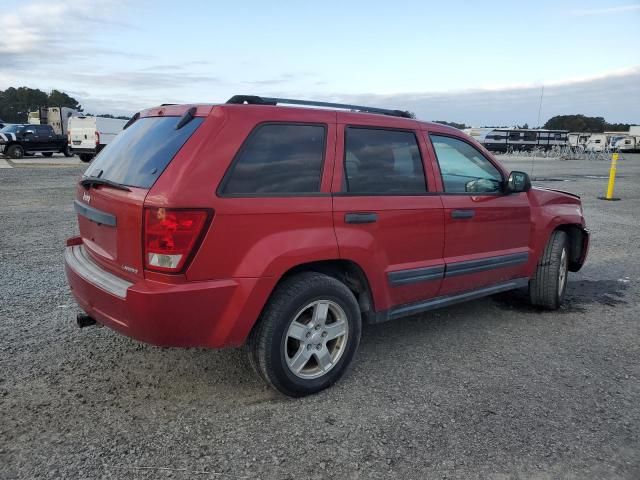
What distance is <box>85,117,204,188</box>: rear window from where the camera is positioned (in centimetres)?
294

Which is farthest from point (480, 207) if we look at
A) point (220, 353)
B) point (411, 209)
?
point (220, 353)

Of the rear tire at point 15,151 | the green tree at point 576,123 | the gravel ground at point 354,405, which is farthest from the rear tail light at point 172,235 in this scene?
the green tree at point 576,123

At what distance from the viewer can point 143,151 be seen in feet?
10.3

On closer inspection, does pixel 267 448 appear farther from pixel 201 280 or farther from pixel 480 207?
pixel 480 207

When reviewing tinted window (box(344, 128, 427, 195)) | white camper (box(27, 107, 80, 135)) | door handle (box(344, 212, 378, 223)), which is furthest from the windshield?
door handle (box(344, 212, 378, 223))

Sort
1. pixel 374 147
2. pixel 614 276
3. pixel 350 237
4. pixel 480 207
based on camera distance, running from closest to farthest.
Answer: pixel 350 237, pixel 374 147, pixel 480 207, pixel 614 276

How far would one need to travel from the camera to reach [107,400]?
3.14 meters

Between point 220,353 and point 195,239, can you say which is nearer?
point 195,239

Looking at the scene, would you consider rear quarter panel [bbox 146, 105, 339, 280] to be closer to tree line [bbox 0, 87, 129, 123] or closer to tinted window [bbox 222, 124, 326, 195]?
tinted window [bbox 222, 124, 326, 195]

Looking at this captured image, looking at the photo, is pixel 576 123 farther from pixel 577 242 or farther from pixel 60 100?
pixel 577 242

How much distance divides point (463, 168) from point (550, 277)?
147 centimetres

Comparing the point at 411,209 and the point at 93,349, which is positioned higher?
the point at 411,209

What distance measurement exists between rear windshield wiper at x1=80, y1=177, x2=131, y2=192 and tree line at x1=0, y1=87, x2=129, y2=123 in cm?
10240

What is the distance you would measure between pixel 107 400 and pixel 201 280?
3.38 feet
